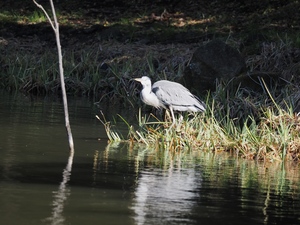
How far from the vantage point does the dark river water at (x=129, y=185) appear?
872 cm

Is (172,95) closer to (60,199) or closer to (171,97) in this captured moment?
(171,97)

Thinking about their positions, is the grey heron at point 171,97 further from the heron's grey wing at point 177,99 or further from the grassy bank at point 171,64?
the grassy bank at point 171,64

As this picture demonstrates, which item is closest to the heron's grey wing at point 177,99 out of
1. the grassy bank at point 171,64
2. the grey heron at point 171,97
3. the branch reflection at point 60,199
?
the grey heron at point 171,97

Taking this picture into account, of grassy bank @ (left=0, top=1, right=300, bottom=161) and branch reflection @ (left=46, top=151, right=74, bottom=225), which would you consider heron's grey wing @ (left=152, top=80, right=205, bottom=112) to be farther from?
branch reflection @ (left=46, top=151, right=74, bottom=225)

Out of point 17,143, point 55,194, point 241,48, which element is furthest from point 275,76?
point 55,194

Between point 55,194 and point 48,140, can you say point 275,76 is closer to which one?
point 48,140

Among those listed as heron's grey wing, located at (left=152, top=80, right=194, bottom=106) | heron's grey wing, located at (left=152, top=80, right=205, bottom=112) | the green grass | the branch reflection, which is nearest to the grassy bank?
the green grass

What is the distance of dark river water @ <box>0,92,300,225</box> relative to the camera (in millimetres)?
8719

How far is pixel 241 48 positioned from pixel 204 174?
13.2 meters

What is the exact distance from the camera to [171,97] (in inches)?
623

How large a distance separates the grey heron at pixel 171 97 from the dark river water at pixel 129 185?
1.36 m

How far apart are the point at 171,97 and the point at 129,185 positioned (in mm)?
5596

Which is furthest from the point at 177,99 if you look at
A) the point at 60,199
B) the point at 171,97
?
the point at 60,199

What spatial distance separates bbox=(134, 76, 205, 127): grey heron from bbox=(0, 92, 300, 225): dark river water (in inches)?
53.5
